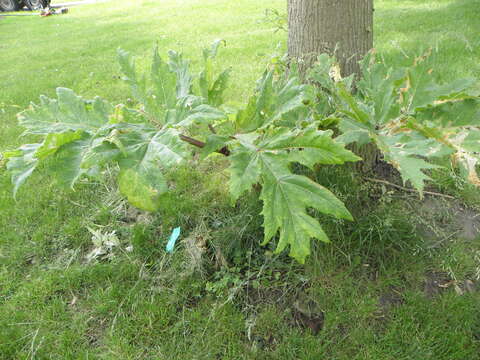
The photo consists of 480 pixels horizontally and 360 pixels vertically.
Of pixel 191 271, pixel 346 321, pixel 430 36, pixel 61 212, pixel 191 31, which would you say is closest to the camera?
pixel 346 321

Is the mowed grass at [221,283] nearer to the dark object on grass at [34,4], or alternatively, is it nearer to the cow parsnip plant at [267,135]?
the cow parsnip plant at [267,135]

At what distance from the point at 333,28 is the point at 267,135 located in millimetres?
1024

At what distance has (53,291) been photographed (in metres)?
2.12

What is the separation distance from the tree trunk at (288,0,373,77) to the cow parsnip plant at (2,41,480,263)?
540 mm

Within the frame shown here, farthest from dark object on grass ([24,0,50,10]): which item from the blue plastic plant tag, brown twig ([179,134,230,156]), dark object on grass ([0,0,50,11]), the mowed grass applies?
brown twig ([179,134,230,156])

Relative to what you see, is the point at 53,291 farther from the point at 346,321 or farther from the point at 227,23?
the point at 227,23

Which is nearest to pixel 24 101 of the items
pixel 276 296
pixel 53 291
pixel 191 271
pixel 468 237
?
pixel 53 291

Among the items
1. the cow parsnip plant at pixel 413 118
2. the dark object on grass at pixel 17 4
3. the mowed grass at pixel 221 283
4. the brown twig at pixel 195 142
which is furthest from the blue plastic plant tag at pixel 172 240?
the dark object on grass at pixel 17 4

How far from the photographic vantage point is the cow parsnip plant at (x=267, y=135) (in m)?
1.27

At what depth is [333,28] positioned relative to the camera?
7.02 feet

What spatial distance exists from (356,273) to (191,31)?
660cm

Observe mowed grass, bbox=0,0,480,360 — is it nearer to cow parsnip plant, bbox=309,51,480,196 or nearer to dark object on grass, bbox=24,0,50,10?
cow parsnip plant, bbox=309,51,480,196

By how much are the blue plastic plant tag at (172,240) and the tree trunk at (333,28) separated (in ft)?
3.98

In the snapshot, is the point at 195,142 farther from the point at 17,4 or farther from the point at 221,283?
the point at 17,4
